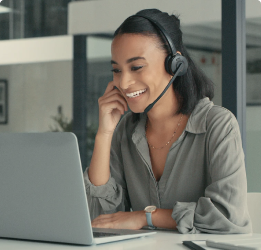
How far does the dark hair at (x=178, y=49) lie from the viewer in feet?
5.40

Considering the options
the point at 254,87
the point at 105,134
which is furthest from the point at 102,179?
the point at 254,87

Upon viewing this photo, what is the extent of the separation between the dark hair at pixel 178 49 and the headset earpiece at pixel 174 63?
54mm

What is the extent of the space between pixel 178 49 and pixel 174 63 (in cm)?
14

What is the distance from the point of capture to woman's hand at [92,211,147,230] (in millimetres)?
1347

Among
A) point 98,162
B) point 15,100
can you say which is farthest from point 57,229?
point 15,100

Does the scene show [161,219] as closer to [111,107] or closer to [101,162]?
[101,162]

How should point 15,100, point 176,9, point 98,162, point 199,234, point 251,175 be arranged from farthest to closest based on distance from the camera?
point 15,100 < point 176,9 < point 251,175 < point 98,162 < point 199,234

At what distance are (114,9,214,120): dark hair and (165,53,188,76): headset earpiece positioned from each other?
54mm

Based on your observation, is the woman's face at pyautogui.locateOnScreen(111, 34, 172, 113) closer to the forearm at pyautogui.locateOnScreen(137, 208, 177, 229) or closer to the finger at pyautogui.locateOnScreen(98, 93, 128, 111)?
the finger at pyautogui.locateOnScreen(98, 93, 128, 111)

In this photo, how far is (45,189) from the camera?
100 cm

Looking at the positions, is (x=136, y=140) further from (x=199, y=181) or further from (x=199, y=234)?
(x=199, y=234)

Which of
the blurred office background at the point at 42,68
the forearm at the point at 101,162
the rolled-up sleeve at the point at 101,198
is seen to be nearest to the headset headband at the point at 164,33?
the forearm at the point at 101,162

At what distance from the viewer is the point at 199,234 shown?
125 cm

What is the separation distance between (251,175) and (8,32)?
2274mm
